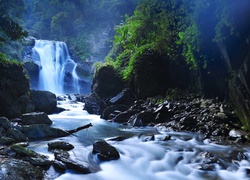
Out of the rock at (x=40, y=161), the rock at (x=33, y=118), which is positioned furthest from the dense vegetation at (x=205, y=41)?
Answer: the rock at (x=33, y=118)

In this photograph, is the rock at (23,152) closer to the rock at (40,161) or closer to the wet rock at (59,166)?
the rock at (40,161)

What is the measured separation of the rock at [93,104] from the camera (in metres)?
15.1

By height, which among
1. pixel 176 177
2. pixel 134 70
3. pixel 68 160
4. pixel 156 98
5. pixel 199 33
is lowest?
pixel 176 177

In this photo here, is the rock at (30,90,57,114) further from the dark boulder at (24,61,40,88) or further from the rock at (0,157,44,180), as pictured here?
the dark boulder at (24,61,40,88)

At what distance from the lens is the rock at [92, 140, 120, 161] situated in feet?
18.6

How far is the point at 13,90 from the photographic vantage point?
11.5 metres

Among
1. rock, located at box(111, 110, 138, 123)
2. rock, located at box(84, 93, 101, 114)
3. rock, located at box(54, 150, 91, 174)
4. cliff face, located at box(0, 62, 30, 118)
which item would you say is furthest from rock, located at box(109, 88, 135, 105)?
rock, located at box(54, 150, 91, 174)

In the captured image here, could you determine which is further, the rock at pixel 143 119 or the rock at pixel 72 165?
the rock at pixel 143 119

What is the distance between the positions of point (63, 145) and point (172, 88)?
824 centimetres

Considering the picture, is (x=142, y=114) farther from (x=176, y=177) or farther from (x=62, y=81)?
(x=62, y=81)

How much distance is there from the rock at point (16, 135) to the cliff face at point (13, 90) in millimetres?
4389

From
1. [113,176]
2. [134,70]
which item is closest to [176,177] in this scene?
[113,176]

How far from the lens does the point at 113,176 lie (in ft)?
16.5

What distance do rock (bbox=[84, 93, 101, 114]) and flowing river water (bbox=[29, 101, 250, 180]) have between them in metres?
7.02
